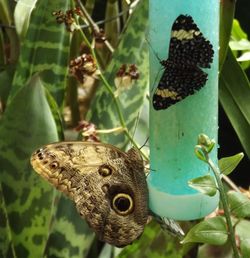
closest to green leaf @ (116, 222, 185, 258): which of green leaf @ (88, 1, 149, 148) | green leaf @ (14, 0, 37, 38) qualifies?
green leaf @ (88, 1, 149, 148)

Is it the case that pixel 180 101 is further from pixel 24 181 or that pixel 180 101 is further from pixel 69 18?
pixel 24 181

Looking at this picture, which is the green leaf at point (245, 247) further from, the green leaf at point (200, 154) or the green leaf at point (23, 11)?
the green leaf at point (23, 11)

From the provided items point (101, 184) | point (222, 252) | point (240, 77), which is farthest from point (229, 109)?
point (101, 184)

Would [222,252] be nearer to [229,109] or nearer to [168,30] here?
[229,109]

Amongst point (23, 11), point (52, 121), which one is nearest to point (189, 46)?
point (52, 121)

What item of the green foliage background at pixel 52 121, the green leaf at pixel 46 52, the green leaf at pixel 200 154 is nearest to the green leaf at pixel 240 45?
the green foliage background at pixel 52 121

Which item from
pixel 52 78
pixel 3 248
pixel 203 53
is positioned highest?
pixel 203 53

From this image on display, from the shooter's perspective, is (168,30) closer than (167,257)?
Yes
